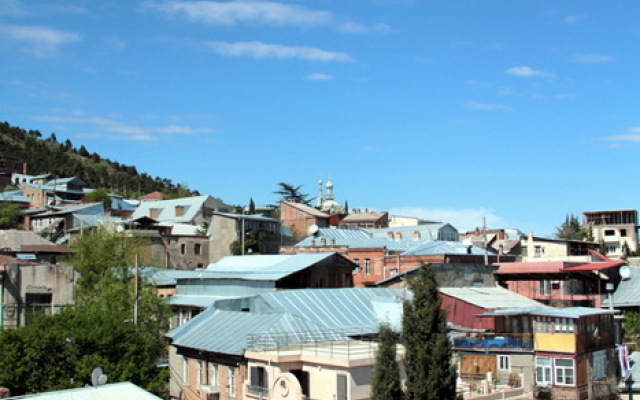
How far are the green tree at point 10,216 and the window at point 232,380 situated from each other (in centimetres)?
5818

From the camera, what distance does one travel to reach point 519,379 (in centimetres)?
3128

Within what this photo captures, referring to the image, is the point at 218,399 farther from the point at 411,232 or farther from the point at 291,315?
the point at 411,232

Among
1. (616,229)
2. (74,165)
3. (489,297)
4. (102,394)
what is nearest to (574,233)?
(616,229)

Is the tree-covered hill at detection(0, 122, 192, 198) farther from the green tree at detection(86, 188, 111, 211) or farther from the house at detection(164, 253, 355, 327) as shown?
the house at detection(164, 253, 355, 327)

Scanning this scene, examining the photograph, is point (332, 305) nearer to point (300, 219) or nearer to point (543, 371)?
point (543, 371)

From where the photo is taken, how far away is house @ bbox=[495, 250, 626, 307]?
48.2 m

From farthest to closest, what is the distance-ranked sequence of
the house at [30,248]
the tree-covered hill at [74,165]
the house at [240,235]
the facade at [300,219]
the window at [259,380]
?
the tree-covered hill at [74,165] < the facade at [300,219] < the house at [240,235] < the house at [30,248] < the window at [259,380]

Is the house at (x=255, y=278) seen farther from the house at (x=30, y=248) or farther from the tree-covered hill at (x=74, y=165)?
the tree-covered hill at (x=74, y=165)

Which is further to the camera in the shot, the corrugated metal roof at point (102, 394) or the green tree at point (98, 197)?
the green tree at point (98, 197)

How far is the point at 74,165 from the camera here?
500ft

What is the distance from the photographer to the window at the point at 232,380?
29875mm

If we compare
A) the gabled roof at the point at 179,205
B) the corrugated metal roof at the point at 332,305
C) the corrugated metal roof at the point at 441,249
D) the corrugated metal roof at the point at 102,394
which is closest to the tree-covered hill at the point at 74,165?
the gabled roof at the point at 179,205

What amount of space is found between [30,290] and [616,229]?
259ft

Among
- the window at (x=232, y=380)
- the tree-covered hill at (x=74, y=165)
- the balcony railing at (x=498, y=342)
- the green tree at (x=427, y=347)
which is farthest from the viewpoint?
the tree-covered hill at (x=74, y=165)
